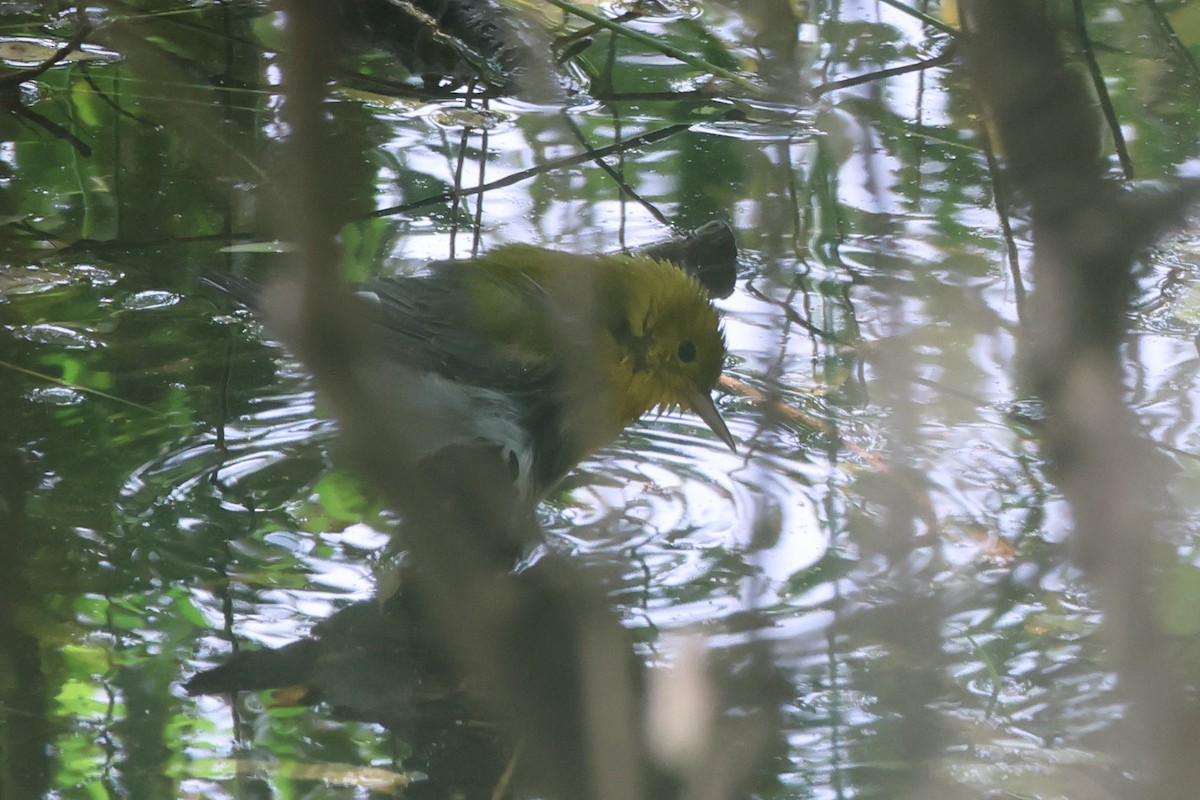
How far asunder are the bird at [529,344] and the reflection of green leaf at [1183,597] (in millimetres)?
994

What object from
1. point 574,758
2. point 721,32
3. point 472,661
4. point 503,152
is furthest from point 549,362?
point 721,32

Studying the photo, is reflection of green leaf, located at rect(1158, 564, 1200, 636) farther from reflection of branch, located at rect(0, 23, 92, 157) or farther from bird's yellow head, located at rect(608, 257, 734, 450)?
reflection of branch, located at rect(0, 23, 92, 157)

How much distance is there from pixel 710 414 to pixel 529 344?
43 cm

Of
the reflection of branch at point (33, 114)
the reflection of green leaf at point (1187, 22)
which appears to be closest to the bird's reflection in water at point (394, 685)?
the reflection of branch at point (33, 114)

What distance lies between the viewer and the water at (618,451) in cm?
111

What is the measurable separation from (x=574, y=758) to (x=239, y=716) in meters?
1.28

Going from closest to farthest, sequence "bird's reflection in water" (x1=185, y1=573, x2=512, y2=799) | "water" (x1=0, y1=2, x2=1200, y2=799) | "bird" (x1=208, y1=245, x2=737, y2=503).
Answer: "water" (x1=0, y1=2, x2=1200, y2=799) → "bird's reflection in water" (x1=185, y1=573, x2=512, y2=799) → "bird" (x1=208, y1=245, x2=737, y2=503)

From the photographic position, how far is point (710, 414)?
2971mm

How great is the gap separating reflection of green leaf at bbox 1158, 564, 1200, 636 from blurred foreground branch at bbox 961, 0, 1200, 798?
1076mm

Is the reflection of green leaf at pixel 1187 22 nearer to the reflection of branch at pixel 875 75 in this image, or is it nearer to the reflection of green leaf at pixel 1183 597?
the reflection of branch at pixel 875 75

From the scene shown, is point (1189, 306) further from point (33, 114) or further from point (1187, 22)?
point (33, 114)

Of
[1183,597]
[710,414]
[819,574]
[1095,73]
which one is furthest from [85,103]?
[1095,73]

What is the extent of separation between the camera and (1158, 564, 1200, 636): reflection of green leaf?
1709 millimetres

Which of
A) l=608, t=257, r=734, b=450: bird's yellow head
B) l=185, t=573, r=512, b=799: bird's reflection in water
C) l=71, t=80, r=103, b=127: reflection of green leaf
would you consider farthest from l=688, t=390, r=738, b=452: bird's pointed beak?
l=71, t=80, r=103, b=127: reflection of green leaf
